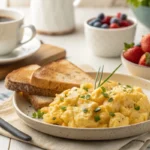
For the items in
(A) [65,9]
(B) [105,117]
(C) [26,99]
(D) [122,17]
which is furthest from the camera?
(A) [65,9]

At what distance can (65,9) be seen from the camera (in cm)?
242

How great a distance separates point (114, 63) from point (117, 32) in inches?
5.0

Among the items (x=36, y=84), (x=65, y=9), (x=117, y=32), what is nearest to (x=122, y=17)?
(x=117, y=32)

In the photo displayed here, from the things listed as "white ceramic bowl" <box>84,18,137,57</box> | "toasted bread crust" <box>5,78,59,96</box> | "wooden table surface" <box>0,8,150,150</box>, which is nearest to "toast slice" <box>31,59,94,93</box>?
"toasted bread crust" <box>5,78,59,96</box>

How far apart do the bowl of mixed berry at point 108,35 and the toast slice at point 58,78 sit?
0.35 meters

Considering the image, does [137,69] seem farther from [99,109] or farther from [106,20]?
[99,109]

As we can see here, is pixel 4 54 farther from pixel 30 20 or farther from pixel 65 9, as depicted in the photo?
pixel 30 20

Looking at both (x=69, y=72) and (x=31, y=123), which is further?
(x=69, y=72)

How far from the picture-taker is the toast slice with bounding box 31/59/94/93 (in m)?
1.67

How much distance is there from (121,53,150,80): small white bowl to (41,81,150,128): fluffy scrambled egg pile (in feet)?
1.46

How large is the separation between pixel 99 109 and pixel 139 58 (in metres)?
0.64

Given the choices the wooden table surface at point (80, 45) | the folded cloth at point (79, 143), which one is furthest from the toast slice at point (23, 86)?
the folded cloth at point (79, 143)

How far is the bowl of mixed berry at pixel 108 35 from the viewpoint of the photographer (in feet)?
7.00

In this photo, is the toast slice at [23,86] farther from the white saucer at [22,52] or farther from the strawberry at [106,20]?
the strawberry at [106,20]
